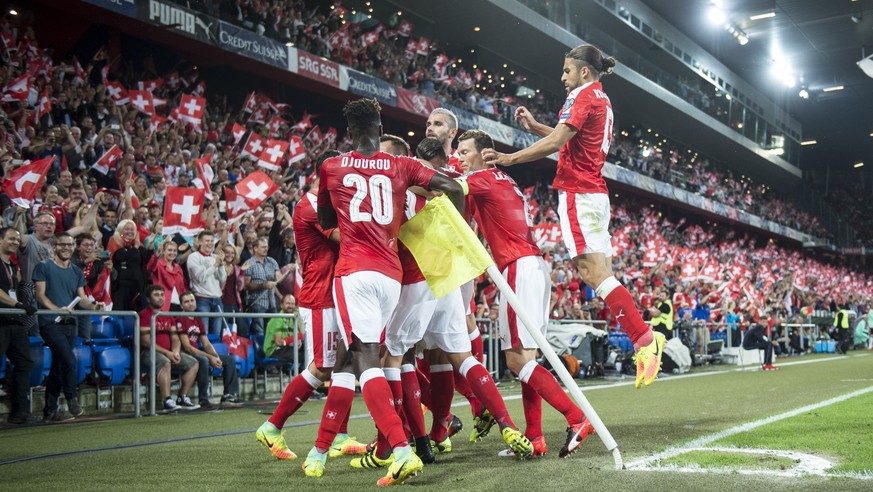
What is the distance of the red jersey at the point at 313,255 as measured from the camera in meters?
5.62

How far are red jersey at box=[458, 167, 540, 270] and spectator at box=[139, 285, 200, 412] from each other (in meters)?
5.29

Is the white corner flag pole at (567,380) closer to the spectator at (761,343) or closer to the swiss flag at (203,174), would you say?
the swiss flag at (203,174)

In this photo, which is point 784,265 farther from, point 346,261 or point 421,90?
point 346,261

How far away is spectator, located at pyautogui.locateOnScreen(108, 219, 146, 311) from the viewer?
9.76m

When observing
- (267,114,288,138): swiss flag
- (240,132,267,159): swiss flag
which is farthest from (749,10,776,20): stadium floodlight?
(240,132,267,159): swiss flag

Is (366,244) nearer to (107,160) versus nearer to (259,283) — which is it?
(259,283)

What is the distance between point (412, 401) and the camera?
516cm

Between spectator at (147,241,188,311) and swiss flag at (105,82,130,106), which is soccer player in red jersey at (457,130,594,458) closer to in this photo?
spectator at (147,241,188,311)

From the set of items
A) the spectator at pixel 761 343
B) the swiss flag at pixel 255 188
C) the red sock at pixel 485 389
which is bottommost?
the spectator at pixel 761 343

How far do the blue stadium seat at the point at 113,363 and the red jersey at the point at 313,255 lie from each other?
435 cm

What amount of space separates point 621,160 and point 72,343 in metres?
29.9

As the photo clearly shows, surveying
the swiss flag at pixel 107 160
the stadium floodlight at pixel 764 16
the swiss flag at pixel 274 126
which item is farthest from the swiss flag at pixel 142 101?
the stadium floodlight at pixel 764 16

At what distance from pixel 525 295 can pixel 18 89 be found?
31.4 feet

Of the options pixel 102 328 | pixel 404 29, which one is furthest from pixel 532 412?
pixel 404 29
